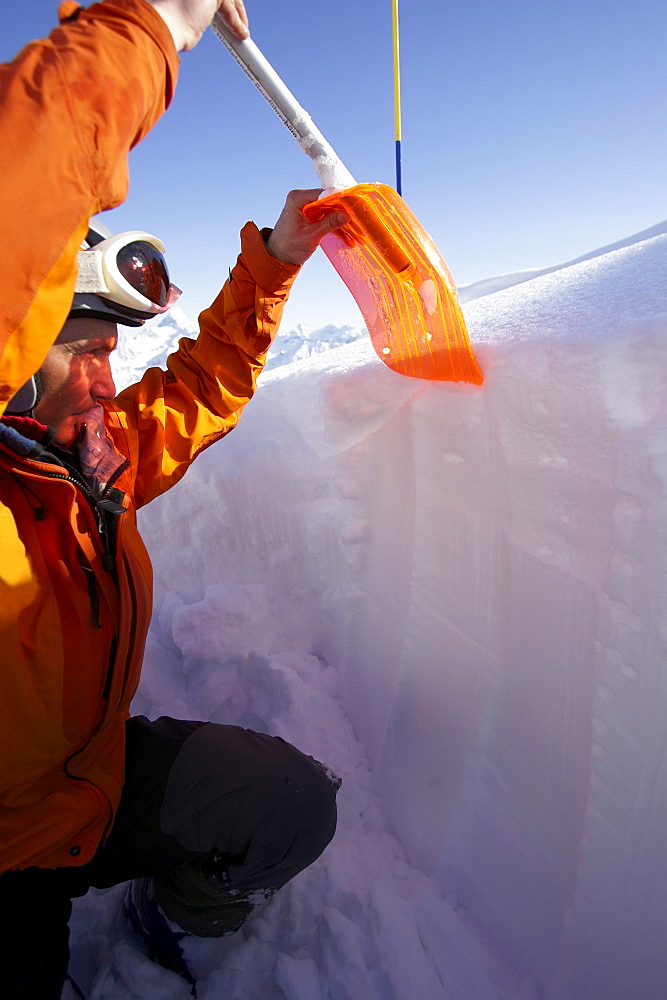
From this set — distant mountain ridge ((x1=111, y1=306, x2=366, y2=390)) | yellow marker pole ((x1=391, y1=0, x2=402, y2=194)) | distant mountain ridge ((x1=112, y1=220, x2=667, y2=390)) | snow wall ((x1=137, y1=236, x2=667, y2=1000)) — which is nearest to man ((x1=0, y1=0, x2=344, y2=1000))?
snow wall ((x1=137, y1=236, x2=667, y2=1000))

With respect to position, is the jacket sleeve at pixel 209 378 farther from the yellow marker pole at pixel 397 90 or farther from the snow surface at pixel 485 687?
the yellow marker pole at pixel 397 90

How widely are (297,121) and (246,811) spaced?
1445mm

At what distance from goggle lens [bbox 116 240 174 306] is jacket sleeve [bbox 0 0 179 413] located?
422 millimetres

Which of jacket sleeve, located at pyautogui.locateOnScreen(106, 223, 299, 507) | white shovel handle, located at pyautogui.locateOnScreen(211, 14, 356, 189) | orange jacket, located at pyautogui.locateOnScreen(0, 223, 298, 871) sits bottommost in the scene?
orange jacket, located at pyautogui.locateOnScreen(0, 223, 298, 871)

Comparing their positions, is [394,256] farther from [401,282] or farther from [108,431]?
[108,431]

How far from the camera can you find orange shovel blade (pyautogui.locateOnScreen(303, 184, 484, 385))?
3.56ft

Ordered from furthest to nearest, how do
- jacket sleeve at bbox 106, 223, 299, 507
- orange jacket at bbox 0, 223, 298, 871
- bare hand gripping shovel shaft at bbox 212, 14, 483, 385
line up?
1. jacket sleeve at bbox 106, 223, 299, 507
2. bare hand gripping shovel shaft at bbox 212, 14, 483, 385
3. orange jacket at bbox 0, 223, 298, 871

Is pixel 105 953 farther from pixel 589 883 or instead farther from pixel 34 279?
pixel 34 279

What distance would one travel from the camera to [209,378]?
4.10ft

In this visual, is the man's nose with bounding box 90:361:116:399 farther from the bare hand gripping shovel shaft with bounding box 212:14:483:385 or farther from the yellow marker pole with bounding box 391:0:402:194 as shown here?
the yellow marker pole with bounding box 391:0:402:194

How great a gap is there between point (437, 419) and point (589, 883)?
93cm

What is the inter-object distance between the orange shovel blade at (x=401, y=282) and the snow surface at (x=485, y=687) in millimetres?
51

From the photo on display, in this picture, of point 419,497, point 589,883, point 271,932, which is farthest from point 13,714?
point 589,883

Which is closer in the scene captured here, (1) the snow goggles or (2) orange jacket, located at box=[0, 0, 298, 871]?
(2) orange jacket, located at box=[0, 0, 298, 871]
